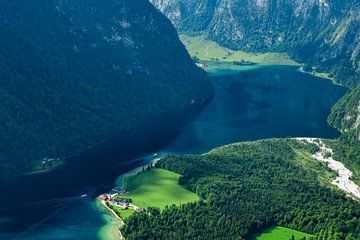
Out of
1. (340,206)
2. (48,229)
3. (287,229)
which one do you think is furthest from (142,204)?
(340,206)

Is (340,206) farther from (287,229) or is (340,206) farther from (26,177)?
(26,177)

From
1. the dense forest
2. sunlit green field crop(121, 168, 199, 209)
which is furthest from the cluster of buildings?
the dense forest

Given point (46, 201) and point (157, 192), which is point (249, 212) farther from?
point (46, 201)

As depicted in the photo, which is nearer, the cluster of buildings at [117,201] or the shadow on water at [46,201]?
the shadow on water at [46,201]

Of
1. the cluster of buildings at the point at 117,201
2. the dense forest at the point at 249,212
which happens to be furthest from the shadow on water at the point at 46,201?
the dense forest at the point at 249,212

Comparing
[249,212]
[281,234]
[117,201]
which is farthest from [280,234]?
[117,201]

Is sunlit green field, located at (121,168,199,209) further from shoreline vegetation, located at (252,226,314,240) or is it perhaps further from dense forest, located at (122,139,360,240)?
shoreline vegetation, located at (252,226,314,240)

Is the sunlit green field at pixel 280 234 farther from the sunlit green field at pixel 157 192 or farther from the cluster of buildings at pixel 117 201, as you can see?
the cluster of buildings at pixel 117 201

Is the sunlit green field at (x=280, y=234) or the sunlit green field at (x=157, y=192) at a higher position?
the sunlit green field at (x=157, y=192)
